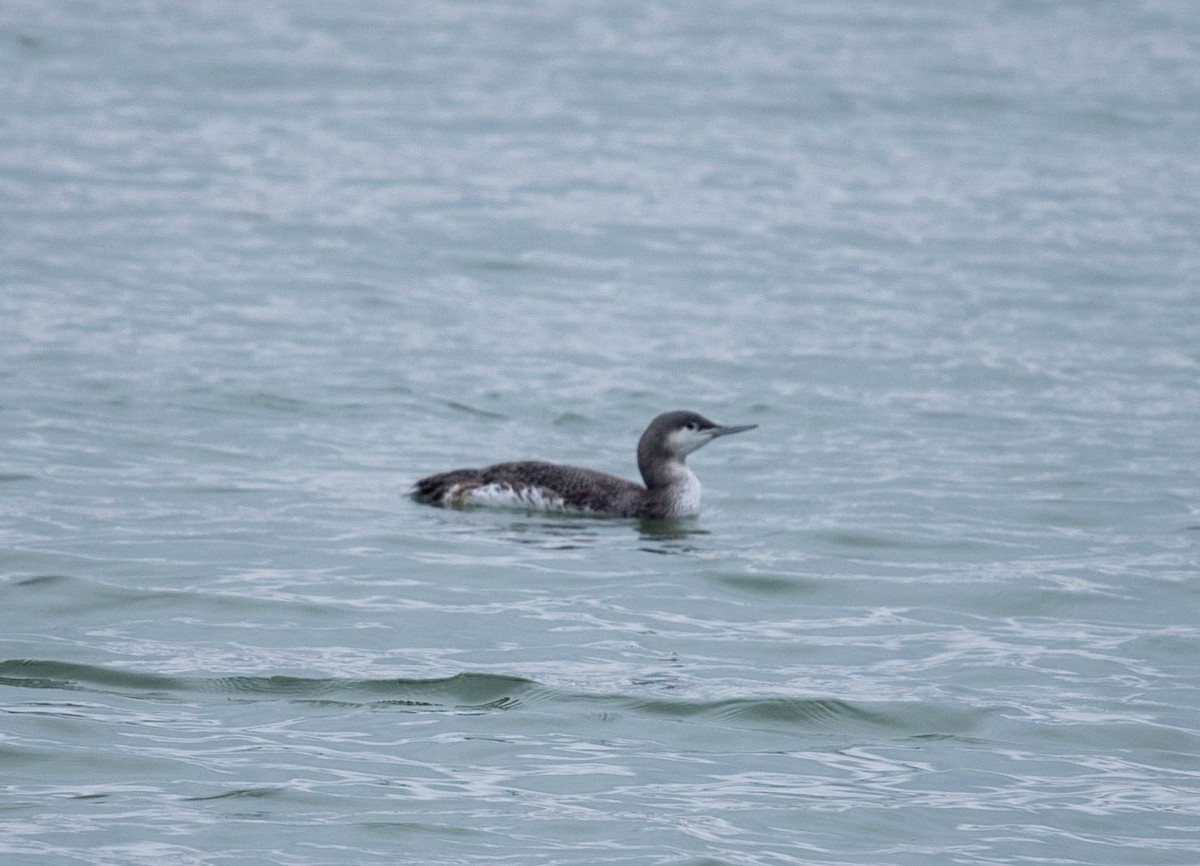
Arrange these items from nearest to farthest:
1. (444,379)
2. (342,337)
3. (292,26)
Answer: (444,379), (342,337), (292,26)

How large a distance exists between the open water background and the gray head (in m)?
0.47

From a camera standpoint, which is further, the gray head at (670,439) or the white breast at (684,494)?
A: the gray head at (670,439)

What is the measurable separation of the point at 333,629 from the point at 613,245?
39.2ft

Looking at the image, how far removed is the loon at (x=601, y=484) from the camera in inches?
509

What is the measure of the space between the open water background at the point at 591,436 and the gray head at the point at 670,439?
47 centimetres

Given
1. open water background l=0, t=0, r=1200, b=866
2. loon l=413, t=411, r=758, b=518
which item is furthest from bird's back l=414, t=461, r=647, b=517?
open water background l=0, t=0, r=1200, b=866

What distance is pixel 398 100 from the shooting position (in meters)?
27.6

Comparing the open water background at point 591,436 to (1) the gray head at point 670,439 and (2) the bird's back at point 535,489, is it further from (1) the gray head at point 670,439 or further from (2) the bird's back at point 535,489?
(1) the gray head at point 670,439

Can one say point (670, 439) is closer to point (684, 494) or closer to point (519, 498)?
point (684, 494)

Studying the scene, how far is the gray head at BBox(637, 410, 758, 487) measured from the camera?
13375 mm

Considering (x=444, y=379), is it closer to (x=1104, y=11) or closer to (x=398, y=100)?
(x=398, y=100)

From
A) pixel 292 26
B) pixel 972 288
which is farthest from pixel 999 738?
pixel 292 26

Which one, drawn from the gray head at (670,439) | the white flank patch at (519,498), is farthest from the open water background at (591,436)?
the gray head at (670,439)

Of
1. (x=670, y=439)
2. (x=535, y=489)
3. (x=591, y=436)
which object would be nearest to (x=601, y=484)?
(x=535, y=489)
